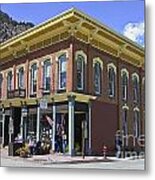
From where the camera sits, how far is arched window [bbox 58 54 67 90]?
92.9 inches

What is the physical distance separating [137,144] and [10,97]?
28.2 inches

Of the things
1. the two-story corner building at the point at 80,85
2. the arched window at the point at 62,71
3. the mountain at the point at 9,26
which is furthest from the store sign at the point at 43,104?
the mountain at the point at 9,26

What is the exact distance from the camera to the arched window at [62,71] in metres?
2.36

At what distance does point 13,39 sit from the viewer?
2475 mm

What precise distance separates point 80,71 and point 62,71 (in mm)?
92

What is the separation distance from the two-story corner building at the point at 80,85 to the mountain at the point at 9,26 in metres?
0.04

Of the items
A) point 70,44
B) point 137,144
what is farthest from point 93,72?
point 137,144

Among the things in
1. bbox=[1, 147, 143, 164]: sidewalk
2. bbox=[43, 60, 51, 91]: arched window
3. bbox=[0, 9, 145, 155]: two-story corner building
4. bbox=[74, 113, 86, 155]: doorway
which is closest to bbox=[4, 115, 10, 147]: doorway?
bbox=[0, 9, 145, 155]: two-story corner building

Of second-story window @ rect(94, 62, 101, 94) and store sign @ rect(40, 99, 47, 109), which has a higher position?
second-story window @ rect(94, 62, 101, 94)

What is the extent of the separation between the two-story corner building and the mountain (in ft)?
0.14

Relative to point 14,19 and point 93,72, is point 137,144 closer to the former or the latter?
point 93,72

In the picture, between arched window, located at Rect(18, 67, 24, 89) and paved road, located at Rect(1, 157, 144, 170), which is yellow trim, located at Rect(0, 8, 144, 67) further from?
paved road, located at Rect(1, 157, 144, 170)

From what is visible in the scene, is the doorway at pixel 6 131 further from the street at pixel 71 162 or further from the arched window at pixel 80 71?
the arched window at pixel 80 71

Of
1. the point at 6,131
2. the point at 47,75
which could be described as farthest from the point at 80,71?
the point at 6,131
